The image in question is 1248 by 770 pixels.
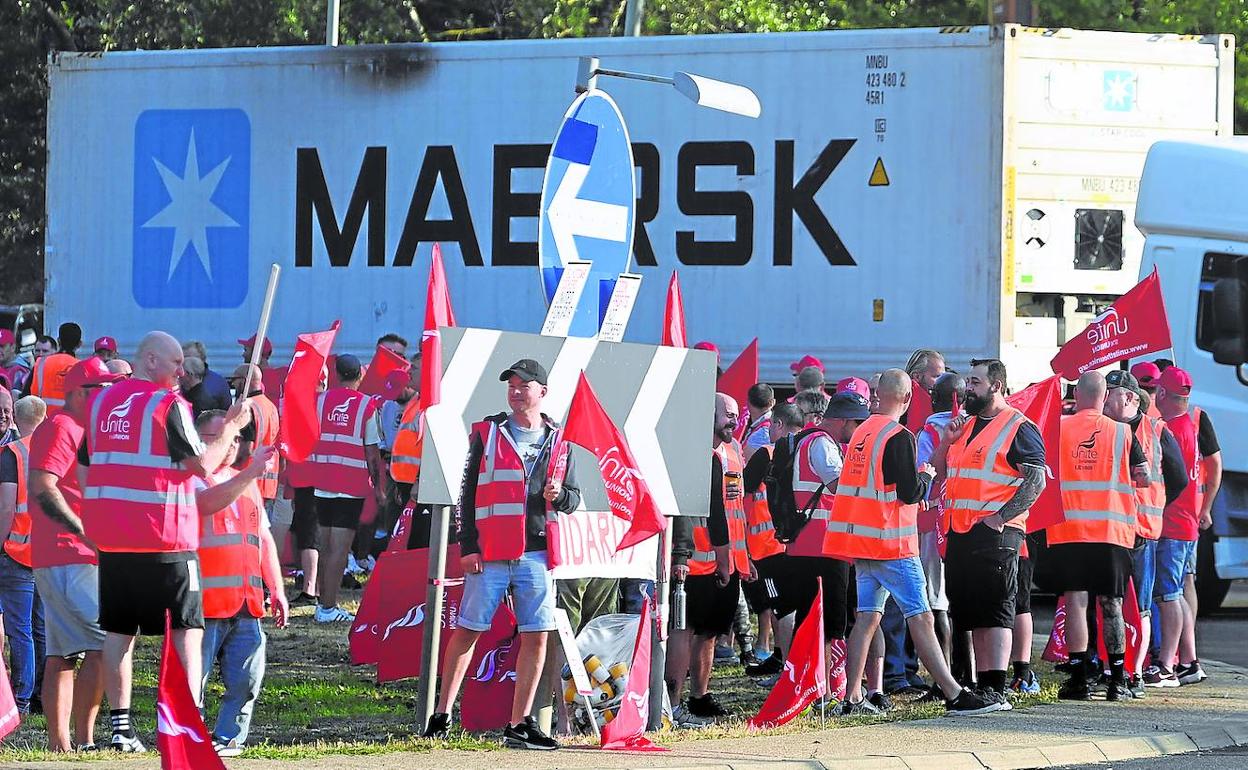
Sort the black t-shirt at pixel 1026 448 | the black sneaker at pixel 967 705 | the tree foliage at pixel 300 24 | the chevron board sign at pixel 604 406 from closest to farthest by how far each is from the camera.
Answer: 1. the chevron board sign at pixel 604 406
2. the black sneaker at pixel 967 705
3. the black t-shirt at pixel 1026 448
4. the tree foliage at pixel 300 24

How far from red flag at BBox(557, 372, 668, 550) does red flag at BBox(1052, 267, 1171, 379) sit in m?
4.18

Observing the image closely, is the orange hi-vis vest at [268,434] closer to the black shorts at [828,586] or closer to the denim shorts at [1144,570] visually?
the black shorts at [828,586]

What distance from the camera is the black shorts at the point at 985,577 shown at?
11.2m

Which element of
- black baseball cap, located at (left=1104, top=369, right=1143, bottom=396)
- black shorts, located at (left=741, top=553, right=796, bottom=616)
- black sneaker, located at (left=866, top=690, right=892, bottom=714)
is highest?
black baseball cap, located at (left=1104, top=369, right=1143, bottom=396)

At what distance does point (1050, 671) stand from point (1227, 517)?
3400 mm

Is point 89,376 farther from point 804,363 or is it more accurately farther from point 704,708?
point 804,363

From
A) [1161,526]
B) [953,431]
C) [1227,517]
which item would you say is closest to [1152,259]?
[1227,517]

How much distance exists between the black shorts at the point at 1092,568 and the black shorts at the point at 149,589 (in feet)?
16.5

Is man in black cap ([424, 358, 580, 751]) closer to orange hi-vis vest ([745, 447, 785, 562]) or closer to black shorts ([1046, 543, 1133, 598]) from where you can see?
orange hi-vis vest ([745, 447, 785, 562])

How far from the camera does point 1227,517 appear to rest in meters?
15.9

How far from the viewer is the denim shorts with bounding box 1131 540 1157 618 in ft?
40.9

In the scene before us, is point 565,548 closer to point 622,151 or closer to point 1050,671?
point 622,151

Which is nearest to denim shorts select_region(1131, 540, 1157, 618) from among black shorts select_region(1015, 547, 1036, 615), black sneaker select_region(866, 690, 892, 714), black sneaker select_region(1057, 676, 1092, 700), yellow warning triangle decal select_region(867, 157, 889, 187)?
black sneaker select_region(1057, 676, 1092, 700)

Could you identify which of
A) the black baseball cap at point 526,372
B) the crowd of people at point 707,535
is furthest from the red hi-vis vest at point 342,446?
the black baseball cap at point 526,372
